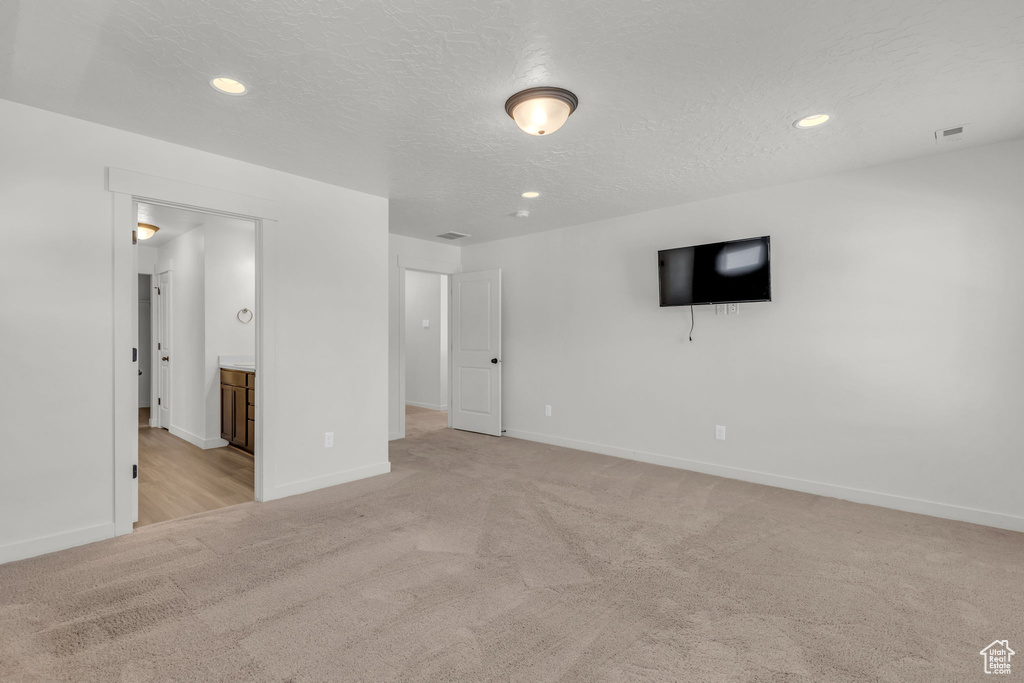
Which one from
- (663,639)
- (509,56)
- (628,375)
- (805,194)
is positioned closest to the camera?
(663,639)

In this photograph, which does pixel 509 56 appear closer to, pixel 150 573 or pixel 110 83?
pixel 110 83

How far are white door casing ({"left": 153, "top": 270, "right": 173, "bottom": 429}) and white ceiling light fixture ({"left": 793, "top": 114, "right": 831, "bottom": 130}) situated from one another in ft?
21.9

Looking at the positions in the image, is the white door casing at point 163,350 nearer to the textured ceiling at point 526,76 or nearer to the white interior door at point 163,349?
the white interior door at point 163,349

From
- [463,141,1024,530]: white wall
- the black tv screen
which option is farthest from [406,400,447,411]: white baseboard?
the black tv screen

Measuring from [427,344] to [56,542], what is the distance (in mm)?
5847

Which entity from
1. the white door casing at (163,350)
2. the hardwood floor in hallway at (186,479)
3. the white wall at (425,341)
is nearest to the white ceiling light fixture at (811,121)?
the hardwood floor in hallway at (186,479)

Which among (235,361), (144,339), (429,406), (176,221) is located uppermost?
(176,221)

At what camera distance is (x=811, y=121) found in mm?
2746

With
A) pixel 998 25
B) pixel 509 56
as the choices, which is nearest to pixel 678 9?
pixel 509 56

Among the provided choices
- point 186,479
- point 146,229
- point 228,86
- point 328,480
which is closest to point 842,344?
point 328,480

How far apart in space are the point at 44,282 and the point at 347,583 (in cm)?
233

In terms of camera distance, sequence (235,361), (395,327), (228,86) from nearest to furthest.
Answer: (228,86) < (235,361) < (395,327)

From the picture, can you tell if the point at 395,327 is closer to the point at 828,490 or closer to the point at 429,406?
the point at 429,406

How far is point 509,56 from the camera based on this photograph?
6.88ft
